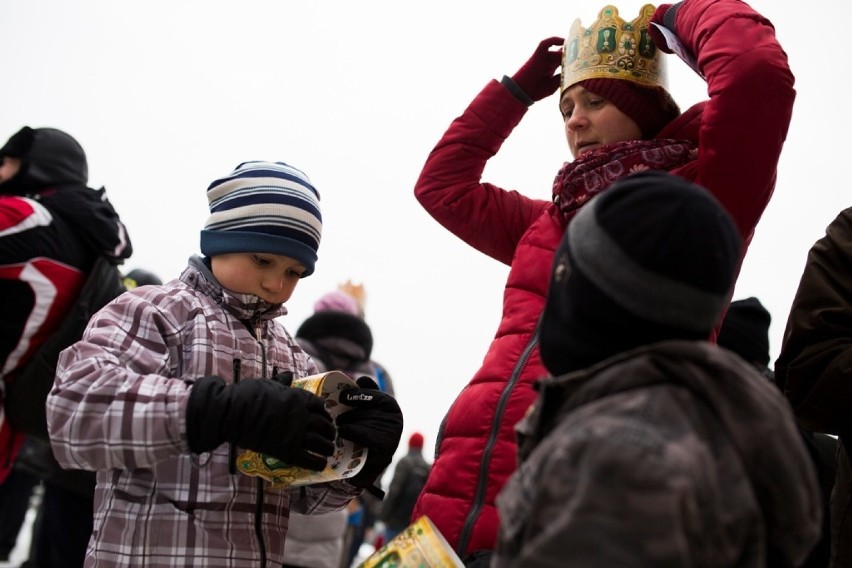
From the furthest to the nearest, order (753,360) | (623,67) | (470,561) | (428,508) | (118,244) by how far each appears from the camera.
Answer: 1. (118,244)
2. (753,360)
3. (623,67)
4. (428,508)
5. (470,561)

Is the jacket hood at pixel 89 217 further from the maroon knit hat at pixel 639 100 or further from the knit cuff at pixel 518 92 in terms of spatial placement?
the maroon knit hat at pixel 639 100

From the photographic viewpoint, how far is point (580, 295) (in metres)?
1.03

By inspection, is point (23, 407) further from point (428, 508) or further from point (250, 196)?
point (428, 508)

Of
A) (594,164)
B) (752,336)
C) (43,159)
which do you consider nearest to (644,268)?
(594,164)

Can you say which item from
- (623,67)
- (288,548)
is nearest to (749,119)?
(623,67)

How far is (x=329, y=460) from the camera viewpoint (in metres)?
1.63

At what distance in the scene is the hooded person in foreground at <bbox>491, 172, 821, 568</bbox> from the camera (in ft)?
2.84

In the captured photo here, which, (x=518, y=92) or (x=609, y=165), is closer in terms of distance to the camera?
(x=609, y=165)

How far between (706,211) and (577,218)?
0.47 feet

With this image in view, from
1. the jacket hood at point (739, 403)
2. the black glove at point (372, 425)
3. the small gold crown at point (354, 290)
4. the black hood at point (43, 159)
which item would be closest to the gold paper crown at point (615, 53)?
the black glove at point (372, 425)

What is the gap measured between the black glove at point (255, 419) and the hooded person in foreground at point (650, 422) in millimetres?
490

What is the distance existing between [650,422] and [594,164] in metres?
0.86

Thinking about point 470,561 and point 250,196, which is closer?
point 470,561

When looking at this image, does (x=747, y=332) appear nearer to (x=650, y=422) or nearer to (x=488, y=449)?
(x=488, y=449)
